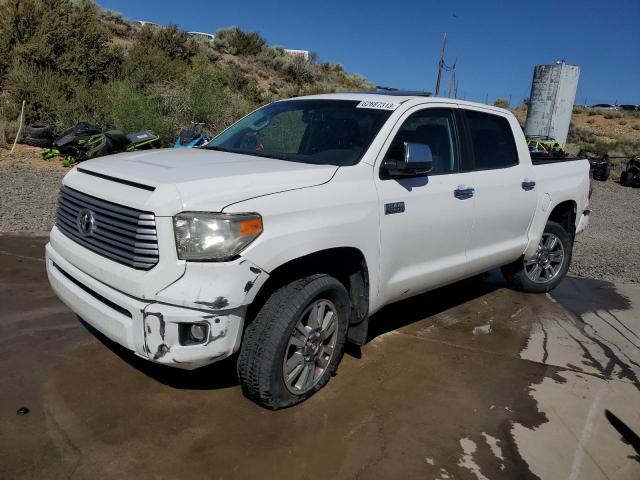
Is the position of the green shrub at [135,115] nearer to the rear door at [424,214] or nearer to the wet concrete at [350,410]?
the wet concrete at [350,410]

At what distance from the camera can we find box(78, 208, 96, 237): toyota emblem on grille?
300 cm

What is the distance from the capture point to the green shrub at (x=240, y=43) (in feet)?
104

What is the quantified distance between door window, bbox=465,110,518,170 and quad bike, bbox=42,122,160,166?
838 cm

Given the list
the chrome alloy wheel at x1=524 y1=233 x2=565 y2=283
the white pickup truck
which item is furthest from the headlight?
the chrome alloy wheel at x1=524 y1=233 x2=565 y2=283

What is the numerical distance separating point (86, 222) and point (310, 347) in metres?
1.48

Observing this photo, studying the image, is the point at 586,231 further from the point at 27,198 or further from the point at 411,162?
the point at 27,198

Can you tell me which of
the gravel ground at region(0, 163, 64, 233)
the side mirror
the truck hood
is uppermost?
the side mirror

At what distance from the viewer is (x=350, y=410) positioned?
326 cm

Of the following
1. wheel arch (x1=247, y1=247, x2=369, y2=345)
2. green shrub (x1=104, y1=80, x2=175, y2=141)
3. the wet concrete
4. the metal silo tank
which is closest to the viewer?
the wet concrete

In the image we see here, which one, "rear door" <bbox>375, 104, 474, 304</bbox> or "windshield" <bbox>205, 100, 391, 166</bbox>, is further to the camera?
"windshield" <bbox>205, 100, 391, 166</bbox>

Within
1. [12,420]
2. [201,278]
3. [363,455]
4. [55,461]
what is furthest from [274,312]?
[12,420]

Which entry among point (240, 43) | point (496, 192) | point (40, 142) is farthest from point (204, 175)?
point (240, 43)

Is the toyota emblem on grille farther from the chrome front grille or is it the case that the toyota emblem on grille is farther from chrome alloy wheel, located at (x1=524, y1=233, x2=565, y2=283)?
chrome alloy wheel, located at (x1=524, y1=233, x2=565, y2=283)

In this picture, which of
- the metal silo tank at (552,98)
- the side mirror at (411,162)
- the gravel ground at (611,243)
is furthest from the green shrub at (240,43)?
the side mirror at (411,162)
